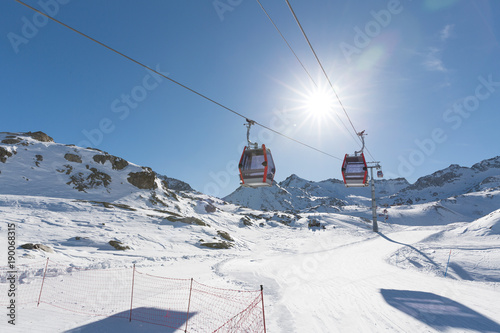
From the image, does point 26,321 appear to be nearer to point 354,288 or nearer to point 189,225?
point 354,288

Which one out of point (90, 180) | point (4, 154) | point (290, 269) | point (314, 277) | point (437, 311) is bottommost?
point (290, 269)

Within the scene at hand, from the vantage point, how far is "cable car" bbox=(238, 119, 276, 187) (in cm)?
1221

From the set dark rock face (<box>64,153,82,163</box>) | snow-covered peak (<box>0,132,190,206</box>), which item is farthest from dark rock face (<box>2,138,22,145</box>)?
dark rock face (<box>64,153,82,163</box>)

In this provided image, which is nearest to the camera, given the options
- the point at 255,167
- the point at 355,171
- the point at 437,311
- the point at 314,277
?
the point at 437,311

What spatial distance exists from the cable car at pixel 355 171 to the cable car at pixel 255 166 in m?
7.21

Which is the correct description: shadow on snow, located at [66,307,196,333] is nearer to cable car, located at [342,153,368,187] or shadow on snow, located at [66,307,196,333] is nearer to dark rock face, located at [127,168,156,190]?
cable car, located at [342,153,368,187]

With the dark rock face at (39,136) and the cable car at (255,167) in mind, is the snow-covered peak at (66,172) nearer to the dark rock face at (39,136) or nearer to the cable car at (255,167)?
the dark rock face at (39,136)

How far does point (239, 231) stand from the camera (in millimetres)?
44344

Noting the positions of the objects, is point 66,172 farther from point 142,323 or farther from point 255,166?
point 142,323

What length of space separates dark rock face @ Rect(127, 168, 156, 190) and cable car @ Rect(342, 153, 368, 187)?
43.8 metres

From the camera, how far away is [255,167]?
12.4 metres

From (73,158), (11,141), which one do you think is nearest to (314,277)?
(73,158)

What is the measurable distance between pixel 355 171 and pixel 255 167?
8.62 m

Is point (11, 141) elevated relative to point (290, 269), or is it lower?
elevated
